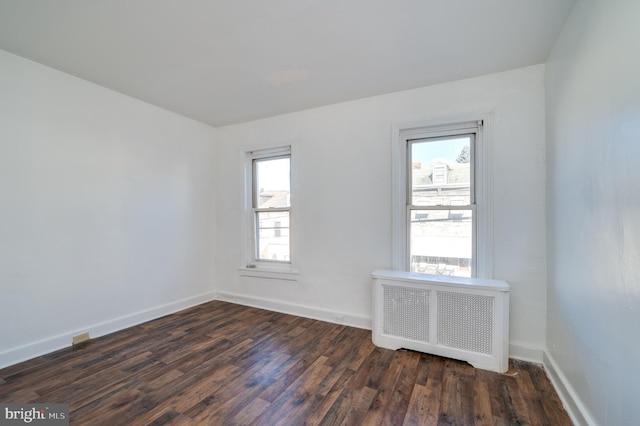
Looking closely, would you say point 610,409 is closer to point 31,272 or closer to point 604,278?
point 604,278

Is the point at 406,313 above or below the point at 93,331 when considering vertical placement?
above

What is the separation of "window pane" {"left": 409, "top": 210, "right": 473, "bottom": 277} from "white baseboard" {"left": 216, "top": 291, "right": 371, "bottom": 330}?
871mm

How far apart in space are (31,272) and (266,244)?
2.35 m

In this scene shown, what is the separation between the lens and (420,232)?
2.89 m

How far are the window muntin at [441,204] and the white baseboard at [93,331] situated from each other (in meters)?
3.01

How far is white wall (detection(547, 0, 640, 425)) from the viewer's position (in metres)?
1.19

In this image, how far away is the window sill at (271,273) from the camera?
3523 mm

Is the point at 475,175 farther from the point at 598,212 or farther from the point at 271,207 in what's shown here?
the point at 271,207

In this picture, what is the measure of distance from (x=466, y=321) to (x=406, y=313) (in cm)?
50

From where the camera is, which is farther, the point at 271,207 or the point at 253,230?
the point at 253,230

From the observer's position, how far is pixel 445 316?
2395mm

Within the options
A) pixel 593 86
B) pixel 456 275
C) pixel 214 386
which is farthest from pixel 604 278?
pixel 214 386

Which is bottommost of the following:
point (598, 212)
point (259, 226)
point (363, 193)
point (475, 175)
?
point (259, 226)

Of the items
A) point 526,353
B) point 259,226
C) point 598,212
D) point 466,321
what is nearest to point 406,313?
point 466,321
